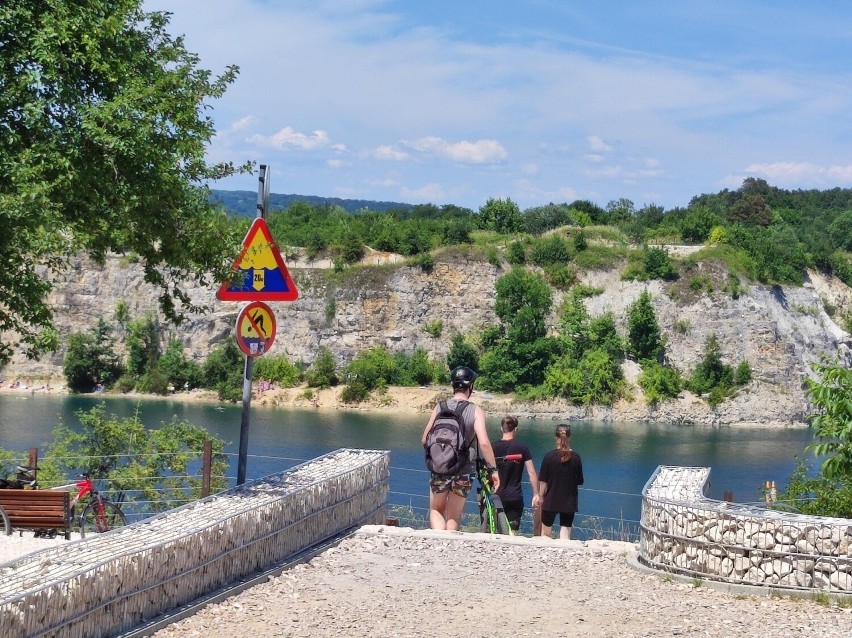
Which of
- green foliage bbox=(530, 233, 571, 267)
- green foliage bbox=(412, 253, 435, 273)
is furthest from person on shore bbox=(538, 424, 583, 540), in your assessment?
green foliage bbox=(530, 233, 571, 267)

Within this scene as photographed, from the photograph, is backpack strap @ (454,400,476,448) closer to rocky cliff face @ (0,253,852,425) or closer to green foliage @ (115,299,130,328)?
rocky cliff face @ (0,253,852,425)

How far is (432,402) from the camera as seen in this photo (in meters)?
61.4

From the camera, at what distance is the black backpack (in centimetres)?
847

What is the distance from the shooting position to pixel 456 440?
8.46 meters

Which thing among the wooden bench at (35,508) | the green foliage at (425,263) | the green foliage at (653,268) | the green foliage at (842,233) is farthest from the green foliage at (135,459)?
the green foliage at (842,233)

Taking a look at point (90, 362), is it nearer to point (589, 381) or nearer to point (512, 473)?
point (589, 381)

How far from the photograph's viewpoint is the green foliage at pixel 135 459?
16.8 meters

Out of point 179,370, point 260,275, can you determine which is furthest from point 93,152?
point 179,370

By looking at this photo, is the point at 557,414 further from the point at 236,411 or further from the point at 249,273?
the point at 249,273

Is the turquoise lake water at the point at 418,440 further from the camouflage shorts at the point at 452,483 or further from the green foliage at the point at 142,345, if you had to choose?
the camouflage shorts at the point at 452,483

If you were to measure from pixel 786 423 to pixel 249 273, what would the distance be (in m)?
55.8

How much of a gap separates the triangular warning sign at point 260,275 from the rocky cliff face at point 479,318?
172ft

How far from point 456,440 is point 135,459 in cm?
1063

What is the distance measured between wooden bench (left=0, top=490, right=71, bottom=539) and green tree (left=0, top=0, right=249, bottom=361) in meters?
1.35
